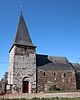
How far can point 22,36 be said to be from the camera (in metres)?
37.7

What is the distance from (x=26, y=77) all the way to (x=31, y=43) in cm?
734

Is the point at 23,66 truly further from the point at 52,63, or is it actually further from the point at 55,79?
the point at 52,63

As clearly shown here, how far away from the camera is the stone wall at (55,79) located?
36.0 m

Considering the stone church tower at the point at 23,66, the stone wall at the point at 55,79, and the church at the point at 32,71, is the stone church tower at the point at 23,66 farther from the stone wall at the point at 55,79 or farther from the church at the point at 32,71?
the stone wall at the point at 55,79

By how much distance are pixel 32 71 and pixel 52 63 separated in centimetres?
623

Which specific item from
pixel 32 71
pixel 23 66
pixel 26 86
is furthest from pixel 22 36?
pixel 26 86

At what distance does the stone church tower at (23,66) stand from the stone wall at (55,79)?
1500mm

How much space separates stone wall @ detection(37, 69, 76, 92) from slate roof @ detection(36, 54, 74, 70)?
98 cm

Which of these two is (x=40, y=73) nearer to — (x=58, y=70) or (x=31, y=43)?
(x=58, y=70)

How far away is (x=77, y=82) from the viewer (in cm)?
4056

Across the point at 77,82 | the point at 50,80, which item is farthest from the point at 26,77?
→ the point at 77,82

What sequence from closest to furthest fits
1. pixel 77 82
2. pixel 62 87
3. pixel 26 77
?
pixel 26 77 → pixel 62 87 → pixel 77 82

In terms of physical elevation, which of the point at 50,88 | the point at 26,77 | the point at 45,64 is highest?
the point at 45,64

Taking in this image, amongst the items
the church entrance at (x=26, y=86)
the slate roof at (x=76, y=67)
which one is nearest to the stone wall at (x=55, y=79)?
the church entrance at (x=26, y=86)
